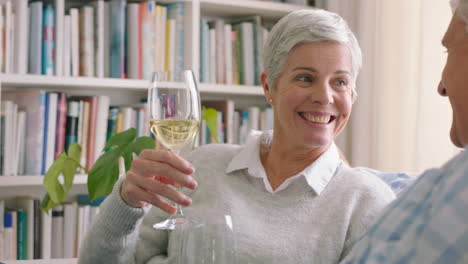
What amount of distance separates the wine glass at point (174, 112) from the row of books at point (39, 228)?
1.79 metres

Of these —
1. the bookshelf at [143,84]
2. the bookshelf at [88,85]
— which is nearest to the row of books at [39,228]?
the bookshelf at [143,84]

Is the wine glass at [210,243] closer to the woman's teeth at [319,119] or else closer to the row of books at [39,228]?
the woman's teeth at [319,119]

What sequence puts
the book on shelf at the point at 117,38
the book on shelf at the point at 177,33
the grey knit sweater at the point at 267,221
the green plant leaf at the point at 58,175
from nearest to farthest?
the grey knit sweater at the point at 267,221, the green plant leaf at the point at 58,175, the book on shelf at the point at 117,38, the book on shelf at the point at 177,33

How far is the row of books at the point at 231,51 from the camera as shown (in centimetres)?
315

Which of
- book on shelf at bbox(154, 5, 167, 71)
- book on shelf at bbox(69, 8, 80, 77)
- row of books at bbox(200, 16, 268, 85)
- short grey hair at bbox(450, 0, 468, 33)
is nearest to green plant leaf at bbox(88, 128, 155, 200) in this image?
book on shelf at bbox(69, 8, 80, 77)

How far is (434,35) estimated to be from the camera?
2.54 m

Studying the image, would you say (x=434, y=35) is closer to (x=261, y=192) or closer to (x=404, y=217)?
(x=261, y=192)

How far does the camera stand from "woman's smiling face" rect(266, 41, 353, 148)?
1503 millimetres

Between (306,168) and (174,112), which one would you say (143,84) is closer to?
(306,168)

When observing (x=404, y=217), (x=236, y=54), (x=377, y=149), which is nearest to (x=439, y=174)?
(x=404, y=217)

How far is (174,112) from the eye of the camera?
111 cm

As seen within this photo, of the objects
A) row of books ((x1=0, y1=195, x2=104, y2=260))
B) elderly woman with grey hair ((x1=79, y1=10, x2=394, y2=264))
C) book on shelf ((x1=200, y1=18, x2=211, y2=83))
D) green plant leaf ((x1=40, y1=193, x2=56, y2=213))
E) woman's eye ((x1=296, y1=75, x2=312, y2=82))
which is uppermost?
book on shelf ((x1=200, y1=18, x2=211, y2=83))

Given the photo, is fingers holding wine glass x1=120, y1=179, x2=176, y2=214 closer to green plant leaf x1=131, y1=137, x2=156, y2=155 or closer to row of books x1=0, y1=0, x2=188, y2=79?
green plant leaf x1=131, y1=137, x2=156, y2=155

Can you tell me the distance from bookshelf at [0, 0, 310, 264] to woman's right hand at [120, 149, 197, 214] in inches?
57.8
